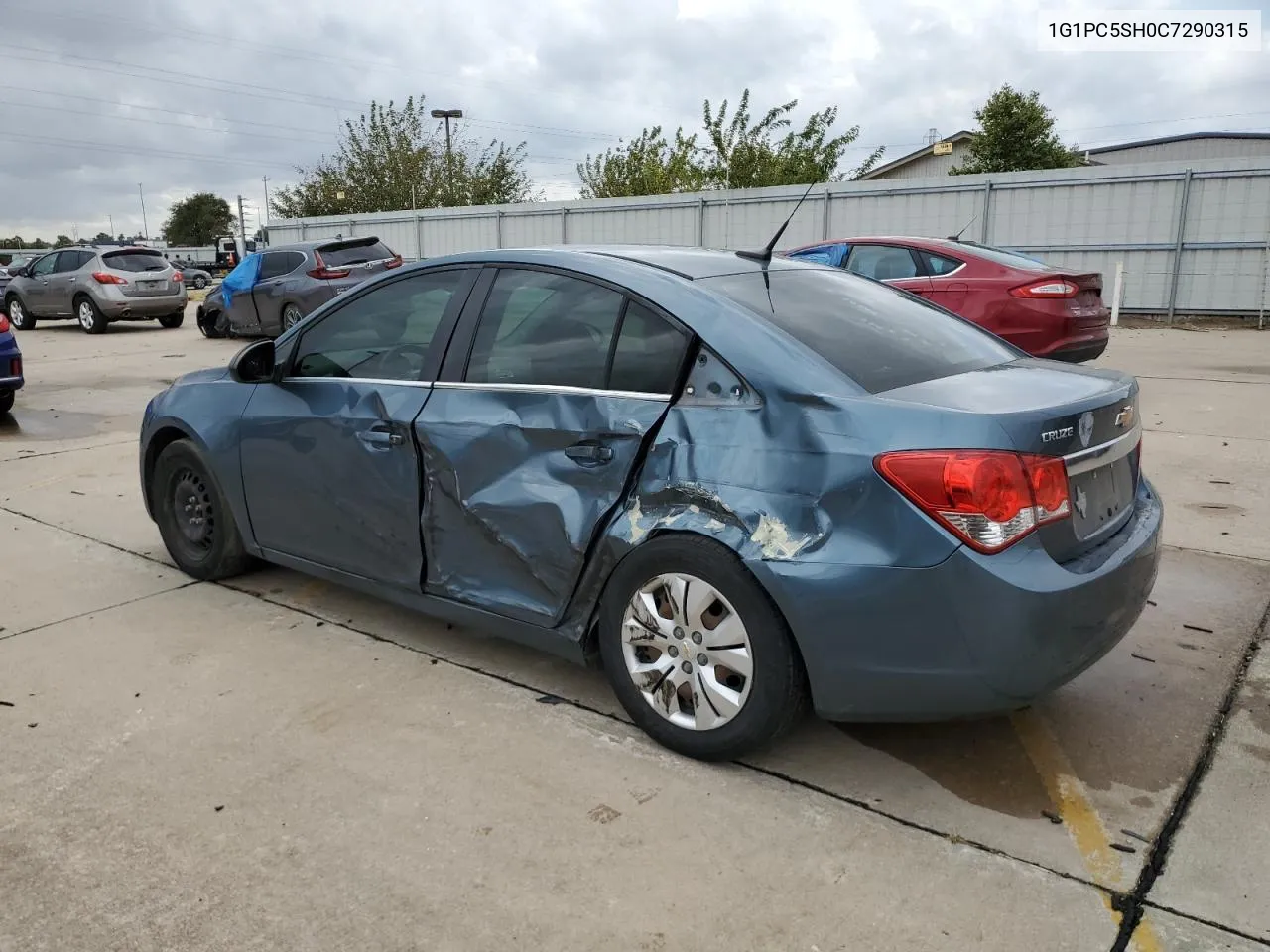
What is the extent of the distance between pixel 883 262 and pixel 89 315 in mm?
14782

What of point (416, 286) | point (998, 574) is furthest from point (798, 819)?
point (416, 286)

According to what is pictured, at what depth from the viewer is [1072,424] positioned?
274 cm

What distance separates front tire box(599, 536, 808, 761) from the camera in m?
2.80

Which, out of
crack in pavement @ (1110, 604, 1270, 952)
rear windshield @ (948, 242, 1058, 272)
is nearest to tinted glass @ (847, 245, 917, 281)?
rear windshield @ (948, 242, 1058, 272)

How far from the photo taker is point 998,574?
2.53 metres

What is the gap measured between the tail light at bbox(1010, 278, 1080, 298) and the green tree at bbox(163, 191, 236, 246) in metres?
95.3

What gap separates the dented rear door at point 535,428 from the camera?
312 cm

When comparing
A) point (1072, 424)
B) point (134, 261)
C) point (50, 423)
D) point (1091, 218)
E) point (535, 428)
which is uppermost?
point (1091, 218)

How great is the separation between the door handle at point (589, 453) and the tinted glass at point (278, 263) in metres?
12.7

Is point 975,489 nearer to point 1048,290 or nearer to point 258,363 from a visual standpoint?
point 258,363

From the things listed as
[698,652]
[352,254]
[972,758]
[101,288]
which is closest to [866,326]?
[698,652]

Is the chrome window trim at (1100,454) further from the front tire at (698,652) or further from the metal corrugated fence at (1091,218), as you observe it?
the metal corrugated fence at (1091,218)

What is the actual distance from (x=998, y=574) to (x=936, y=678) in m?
0.32

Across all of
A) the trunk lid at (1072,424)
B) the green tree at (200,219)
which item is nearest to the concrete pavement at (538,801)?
the trunk lid at (1072,424)
